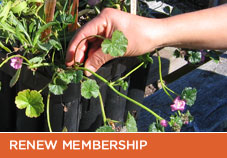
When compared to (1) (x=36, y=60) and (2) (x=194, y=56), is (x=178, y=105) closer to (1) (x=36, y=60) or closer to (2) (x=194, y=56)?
(2) (x=194, y=56)

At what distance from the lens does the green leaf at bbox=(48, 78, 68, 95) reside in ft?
3.42

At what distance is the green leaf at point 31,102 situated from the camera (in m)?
1.05

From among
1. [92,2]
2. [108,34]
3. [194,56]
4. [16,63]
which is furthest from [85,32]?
[194,56]

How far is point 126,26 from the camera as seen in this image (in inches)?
42.0

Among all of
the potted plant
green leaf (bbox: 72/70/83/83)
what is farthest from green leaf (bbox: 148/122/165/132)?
green leaf (bbox: 72/70/83/83)

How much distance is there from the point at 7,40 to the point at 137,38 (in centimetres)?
35

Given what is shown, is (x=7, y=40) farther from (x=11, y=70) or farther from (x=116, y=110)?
(x=116, y=110)

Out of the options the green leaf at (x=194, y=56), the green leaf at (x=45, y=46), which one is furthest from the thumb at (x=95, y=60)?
the green leaf at (x=194, y=56)

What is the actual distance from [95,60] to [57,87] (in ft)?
0.41

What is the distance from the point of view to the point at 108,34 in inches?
42.3

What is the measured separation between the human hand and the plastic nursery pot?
0.07 metres

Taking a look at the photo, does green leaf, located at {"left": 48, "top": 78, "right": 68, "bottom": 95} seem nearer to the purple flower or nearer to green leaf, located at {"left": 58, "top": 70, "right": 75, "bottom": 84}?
green leaf, located at {"left": 58, "top": 70, "right": 75, "bottom": 84}

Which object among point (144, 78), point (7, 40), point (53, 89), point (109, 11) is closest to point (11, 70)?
point (7, 40)

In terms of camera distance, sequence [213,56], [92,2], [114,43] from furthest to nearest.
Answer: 1. [213,56]
2. [92,2]
3. [114,43]
